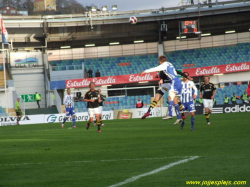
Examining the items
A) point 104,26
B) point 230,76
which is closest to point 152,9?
point 104,26

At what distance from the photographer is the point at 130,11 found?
188 feet

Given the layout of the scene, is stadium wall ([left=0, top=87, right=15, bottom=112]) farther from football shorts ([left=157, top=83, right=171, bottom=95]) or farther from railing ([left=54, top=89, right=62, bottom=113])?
football shorts ([left=157, top=83, right=171, bottom=95])

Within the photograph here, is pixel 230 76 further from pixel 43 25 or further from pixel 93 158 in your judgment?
pixel 93 158

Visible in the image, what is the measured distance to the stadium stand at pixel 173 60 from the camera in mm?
54312

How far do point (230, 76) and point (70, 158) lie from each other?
4316 centimetres

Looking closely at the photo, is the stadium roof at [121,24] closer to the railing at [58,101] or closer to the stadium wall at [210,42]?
the stadium wall at [210,42]

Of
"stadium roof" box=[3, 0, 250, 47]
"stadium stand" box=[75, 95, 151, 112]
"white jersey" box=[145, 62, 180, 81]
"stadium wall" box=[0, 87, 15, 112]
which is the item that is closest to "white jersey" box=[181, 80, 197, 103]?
"white jersey" box=[145, 62, 180, 81]

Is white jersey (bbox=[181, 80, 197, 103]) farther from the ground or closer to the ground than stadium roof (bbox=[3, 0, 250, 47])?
closer to the ground

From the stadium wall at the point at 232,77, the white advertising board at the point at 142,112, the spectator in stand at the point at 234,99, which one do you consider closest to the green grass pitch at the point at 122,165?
the white advertising board at the point at 142,112

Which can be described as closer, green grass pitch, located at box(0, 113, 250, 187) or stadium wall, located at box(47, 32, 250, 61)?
green grass pitch, located at box(0, 113, 250, 187)

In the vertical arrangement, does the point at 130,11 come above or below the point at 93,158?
above

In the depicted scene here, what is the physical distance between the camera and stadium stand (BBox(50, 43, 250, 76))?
54.3m

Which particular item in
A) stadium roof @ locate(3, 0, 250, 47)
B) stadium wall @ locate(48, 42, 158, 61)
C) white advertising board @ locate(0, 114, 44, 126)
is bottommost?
white advertising board @ locate(0, 114, 44, 126)

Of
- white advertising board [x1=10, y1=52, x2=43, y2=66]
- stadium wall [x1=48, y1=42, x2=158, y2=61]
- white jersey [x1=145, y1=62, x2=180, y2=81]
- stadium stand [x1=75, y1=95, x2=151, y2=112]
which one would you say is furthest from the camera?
stadium wall [x1=48, y1=42, x2=158, y2=61]
